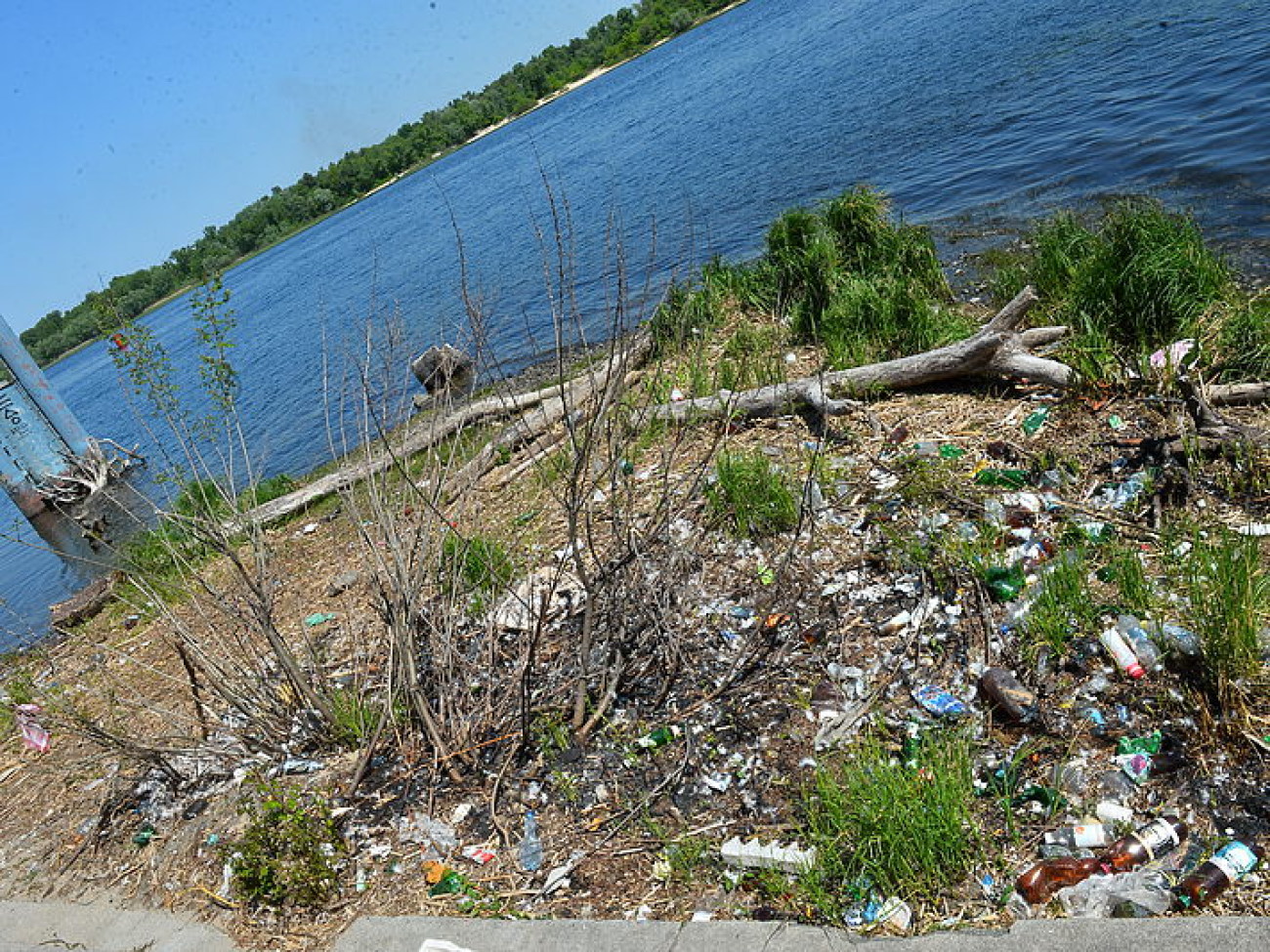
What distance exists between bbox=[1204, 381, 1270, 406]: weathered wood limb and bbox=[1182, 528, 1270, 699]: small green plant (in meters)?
1.77

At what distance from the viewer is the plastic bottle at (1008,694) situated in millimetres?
3037

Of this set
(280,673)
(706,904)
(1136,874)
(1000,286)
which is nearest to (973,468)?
(1136,874)

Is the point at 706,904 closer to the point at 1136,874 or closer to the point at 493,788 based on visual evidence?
the point at 493,788

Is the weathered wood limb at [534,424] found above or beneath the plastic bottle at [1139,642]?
above

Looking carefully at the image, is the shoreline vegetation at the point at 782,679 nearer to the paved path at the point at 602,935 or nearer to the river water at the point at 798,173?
the paved path at the point at 602,935

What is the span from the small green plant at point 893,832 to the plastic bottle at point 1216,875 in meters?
0.53

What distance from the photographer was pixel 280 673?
15.6ft

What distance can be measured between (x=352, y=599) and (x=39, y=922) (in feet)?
8.25

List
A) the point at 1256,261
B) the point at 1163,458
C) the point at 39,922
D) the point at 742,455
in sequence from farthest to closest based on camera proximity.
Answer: the point at 1256,261 < the point at 742,455 < the point at 1163,458 < the point at 39,922

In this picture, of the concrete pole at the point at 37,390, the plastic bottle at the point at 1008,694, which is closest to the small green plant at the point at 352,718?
the plastic bottle at the point at 1008,694

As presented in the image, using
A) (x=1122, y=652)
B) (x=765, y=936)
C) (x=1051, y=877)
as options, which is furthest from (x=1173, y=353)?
(x=765, y=936)

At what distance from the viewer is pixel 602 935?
105 inches

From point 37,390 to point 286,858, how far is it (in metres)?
15.9

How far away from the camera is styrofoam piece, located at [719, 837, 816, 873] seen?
105 inches
